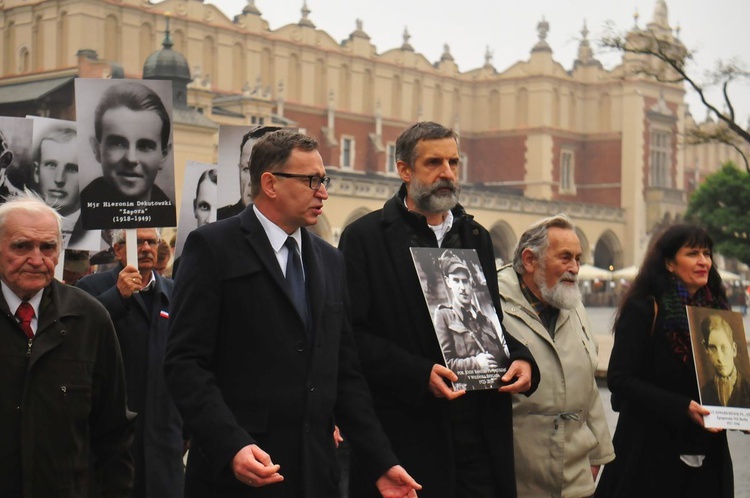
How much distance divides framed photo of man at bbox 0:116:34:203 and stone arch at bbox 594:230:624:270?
53.6m

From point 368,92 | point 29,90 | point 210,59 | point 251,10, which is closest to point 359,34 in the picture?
point 368,92

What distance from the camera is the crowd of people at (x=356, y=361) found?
11.4 feet

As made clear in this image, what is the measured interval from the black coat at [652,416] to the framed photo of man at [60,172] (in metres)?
3.39

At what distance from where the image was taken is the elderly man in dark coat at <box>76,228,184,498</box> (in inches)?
215

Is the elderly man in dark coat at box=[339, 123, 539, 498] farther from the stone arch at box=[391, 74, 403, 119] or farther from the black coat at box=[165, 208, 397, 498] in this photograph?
the stone arch at box=[391, 74, 403, 119]

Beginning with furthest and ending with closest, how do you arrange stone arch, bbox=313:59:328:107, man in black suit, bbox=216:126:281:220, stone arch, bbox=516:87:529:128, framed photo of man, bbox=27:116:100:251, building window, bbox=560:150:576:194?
building window, bbox=560:150:576:194
stone arch, bbox=516:87:529:128
stone arch, bbox=313:59:328:107
man in black suit, bbox=216:126:281:220
framed photo of man, bbox=27:116:100:251

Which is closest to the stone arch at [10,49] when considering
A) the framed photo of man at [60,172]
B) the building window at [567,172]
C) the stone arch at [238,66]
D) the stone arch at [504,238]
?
the stone arch at [238,66]

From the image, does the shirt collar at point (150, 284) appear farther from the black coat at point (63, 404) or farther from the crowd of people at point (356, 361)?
the black coat at point (63, 404)

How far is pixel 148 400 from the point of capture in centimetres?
552

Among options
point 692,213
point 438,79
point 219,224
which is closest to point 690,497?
point 219,224

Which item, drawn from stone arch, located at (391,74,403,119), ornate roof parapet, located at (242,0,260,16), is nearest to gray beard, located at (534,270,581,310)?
ornate roof parapet, located at (242,0,260,16)

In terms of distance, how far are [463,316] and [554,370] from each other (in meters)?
0.63

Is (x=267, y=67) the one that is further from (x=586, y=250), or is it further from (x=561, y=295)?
(x=561, y=295)

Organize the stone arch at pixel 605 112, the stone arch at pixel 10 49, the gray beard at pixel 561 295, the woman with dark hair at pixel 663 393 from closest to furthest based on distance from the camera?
the gray beard at pixel 561 295 → the woman with dark hair at pixel 663 393 → the stone arch at pixel 10 49 → the stone arch at pixel 605 112
